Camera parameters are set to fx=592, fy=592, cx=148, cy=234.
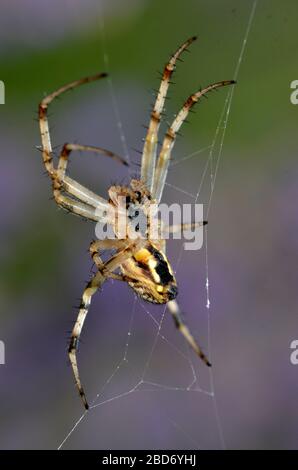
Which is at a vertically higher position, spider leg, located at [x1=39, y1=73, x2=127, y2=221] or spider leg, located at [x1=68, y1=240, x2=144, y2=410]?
spider leg, located at [x1=39, y1=73, x2=127, y2=221]

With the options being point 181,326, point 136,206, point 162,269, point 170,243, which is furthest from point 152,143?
point 170,243

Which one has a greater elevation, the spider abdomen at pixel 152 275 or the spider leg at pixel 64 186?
the spider leg at pixel 64 186

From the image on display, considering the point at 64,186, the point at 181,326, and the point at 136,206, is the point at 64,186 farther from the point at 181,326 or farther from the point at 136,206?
the point at 181,326

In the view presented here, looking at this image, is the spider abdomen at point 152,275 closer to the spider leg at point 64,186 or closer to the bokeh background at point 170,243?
the spider leg at point 64,186

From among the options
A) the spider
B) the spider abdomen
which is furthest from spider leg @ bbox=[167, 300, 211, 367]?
the spider abdomen

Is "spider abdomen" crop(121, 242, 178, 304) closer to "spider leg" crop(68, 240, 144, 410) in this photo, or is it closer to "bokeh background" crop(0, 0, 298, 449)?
"spider leg" crop(68, 240, 144, 410)

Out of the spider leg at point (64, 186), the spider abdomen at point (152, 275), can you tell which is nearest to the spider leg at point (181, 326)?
the spider abdomen at point (152, 275)
